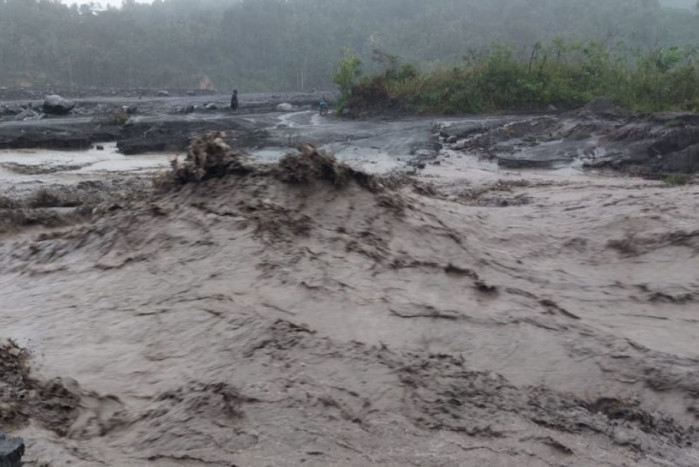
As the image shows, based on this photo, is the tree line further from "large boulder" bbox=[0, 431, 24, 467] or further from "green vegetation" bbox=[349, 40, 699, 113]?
"large boulder" bbox=[0, 431, 24, 467]

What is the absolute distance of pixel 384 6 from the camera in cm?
5622

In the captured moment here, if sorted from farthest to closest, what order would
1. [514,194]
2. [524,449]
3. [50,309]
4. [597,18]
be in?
[597,18], [514,194], [50,309], [524,449]

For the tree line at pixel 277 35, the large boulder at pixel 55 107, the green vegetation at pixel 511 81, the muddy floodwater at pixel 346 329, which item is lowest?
the muddy floodwater at pixel 346 329

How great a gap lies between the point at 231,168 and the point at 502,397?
2576 millimetres


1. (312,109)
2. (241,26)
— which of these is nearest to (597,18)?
(241,26)

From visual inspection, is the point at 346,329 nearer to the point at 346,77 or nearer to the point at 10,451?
the point at 10,451

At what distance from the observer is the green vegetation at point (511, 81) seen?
54.1 ft

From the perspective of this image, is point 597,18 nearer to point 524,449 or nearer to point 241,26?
point 241,26

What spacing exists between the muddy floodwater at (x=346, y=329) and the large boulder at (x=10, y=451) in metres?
0.19

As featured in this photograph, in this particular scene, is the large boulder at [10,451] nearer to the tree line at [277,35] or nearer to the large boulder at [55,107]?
the large boulder at [55,107]

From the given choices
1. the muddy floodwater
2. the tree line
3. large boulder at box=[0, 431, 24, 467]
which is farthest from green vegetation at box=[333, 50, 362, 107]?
the tree line

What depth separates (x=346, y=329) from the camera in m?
3.28

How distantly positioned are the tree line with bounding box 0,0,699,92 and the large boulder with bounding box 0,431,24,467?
38034 mm

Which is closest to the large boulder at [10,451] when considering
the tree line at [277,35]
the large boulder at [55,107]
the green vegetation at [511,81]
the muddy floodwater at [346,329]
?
the muddy floodwater at [346,329]
